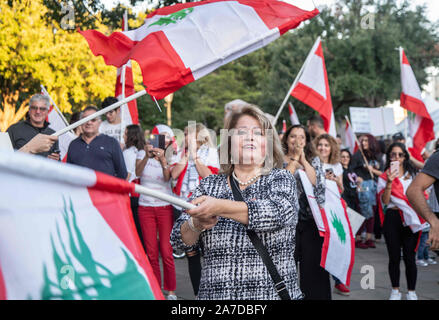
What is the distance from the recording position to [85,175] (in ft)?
Answer: 4.53

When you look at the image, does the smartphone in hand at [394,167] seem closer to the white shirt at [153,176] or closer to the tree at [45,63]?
the white shirt at [153,176]

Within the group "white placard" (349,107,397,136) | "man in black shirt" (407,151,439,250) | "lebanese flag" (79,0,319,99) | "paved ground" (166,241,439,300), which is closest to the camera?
"man in black shirt" (407,151,439,250)

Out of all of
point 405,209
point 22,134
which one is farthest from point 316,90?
point 22,134

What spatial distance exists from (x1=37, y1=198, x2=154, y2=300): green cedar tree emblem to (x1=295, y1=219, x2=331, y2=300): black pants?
3608 mm

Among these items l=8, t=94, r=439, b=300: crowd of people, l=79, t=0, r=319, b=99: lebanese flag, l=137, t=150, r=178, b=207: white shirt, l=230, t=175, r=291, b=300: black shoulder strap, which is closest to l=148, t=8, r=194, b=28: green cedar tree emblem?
l=79, t=0, r=319, b=99: lebanese flag

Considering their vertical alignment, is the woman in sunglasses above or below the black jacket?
below

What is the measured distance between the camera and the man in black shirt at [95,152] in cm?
521

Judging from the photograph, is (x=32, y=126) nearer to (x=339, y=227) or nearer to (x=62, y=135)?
(x=62, y=135)

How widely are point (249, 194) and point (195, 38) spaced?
196 cm

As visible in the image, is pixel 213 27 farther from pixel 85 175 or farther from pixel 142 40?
pixel 85 175

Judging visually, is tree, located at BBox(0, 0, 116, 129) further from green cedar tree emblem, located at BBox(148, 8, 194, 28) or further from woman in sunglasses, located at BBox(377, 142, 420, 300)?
woman in sunglasses, located at BBox(377, 142, 420, 300)

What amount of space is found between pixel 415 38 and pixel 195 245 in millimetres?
28335

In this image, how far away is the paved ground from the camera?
244 inches
